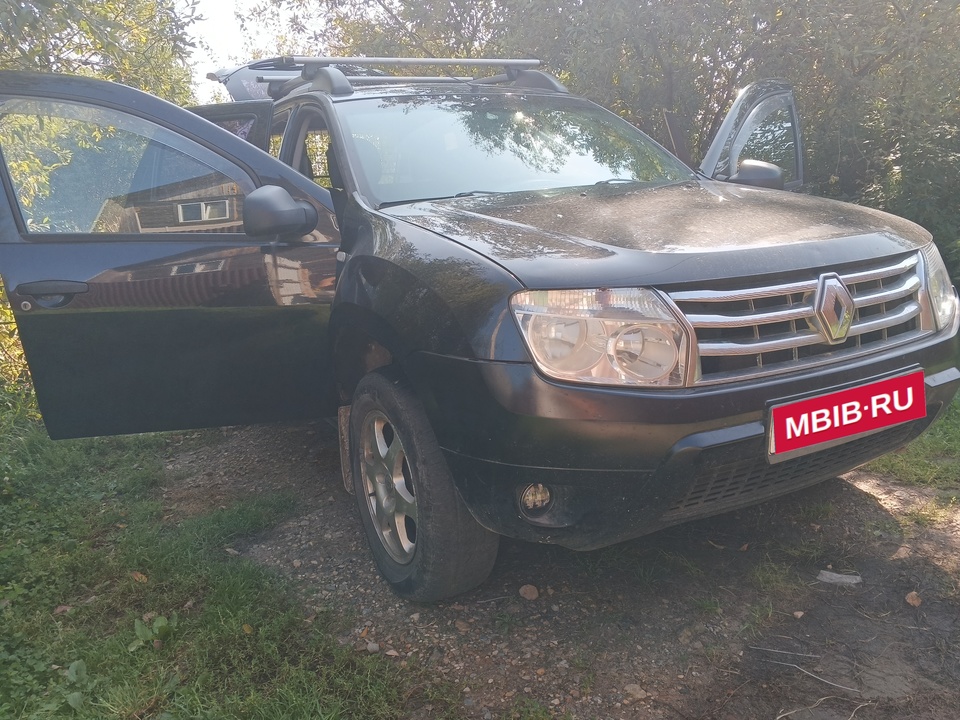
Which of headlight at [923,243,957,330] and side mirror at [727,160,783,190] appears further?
side mirror at [727,160,783,190]

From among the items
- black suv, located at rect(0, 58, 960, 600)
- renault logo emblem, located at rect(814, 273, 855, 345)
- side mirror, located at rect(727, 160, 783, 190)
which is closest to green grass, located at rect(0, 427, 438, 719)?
black suv, located at rect(0, 58, 960, 600)

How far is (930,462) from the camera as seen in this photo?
12.1ft

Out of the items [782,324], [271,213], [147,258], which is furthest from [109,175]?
[782,324]

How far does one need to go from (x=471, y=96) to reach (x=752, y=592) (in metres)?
2.42

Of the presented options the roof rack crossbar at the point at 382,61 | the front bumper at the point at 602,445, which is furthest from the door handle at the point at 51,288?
the roof rack crossbar at the point at 382,61

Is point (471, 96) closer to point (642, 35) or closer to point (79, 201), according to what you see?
point (79, 201)

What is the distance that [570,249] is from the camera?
2.27m

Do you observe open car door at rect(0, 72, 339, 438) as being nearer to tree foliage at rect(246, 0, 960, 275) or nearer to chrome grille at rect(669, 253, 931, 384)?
chrome grille at rect(669, 253, 931, 384)

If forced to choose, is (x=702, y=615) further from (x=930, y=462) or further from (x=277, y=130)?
(x=277, y=130)

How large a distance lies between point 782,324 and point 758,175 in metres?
1.66

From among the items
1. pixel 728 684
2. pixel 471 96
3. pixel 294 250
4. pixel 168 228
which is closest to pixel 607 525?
pixel 728 684

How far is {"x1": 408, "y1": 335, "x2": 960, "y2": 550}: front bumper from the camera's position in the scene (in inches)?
82.5

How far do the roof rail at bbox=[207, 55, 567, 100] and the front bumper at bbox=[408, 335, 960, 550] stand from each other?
197 centimetres

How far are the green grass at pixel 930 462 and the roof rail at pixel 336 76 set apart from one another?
248 cm
